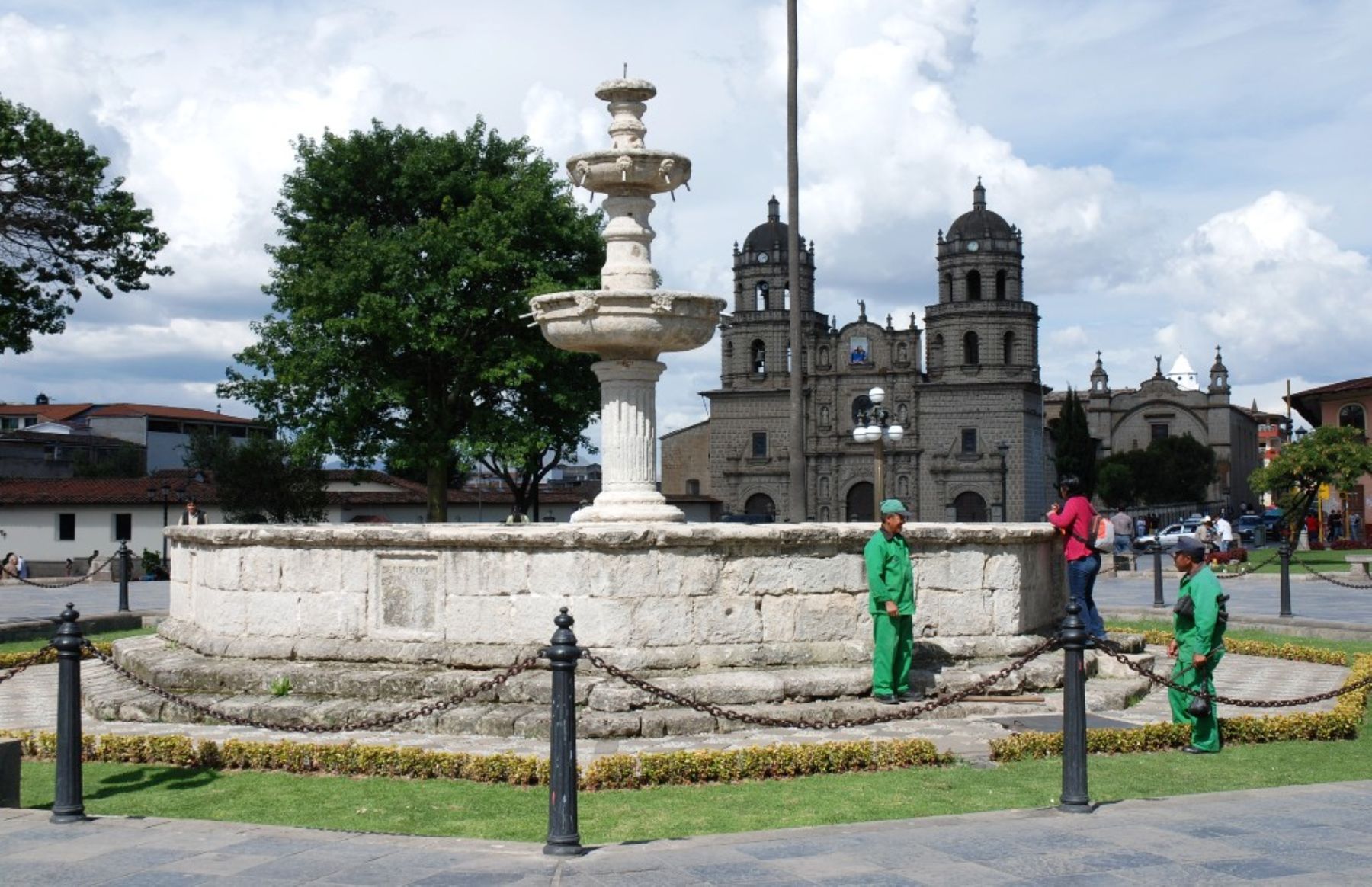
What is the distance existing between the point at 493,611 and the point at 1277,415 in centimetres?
12316

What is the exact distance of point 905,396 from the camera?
A: 76.9m

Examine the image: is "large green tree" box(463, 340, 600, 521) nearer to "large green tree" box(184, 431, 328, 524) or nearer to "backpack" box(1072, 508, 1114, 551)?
"large green tree" box(184, 431, 328, 524)

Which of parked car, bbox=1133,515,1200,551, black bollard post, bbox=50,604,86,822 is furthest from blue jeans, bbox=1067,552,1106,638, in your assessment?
parked car, bbox=1133,515,1200,551

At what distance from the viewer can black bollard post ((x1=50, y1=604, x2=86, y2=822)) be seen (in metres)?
A: 5.79

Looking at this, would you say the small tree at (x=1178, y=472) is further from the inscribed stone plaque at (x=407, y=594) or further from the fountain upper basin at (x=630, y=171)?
the inscribed stone plaque at (x=407, y=594)

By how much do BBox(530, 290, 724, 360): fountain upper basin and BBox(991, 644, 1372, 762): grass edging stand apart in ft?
12.9

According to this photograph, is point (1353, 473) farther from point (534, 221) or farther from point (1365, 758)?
point (1365, 758)

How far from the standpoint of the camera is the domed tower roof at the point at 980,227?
74.4 metres

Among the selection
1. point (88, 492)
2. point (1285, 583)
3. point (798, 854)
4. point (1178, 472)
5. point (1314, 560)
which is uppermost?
point (1178, 472)

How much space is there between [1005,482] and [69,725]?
2754 inches

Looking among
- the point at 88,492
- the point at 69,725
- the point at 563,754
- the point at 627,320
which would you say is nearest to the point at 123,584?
the point at 627,320

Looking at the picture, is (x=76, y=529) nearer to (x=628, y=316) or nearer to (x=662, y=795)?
(x=628, y=316)

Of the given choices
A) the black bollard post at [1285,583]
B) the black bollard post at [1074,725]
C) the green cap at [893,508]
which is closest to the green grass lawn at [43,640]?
the green cap at [893,508]

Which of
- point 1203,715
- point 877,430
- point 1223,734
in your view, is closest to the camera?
point 1203,715
